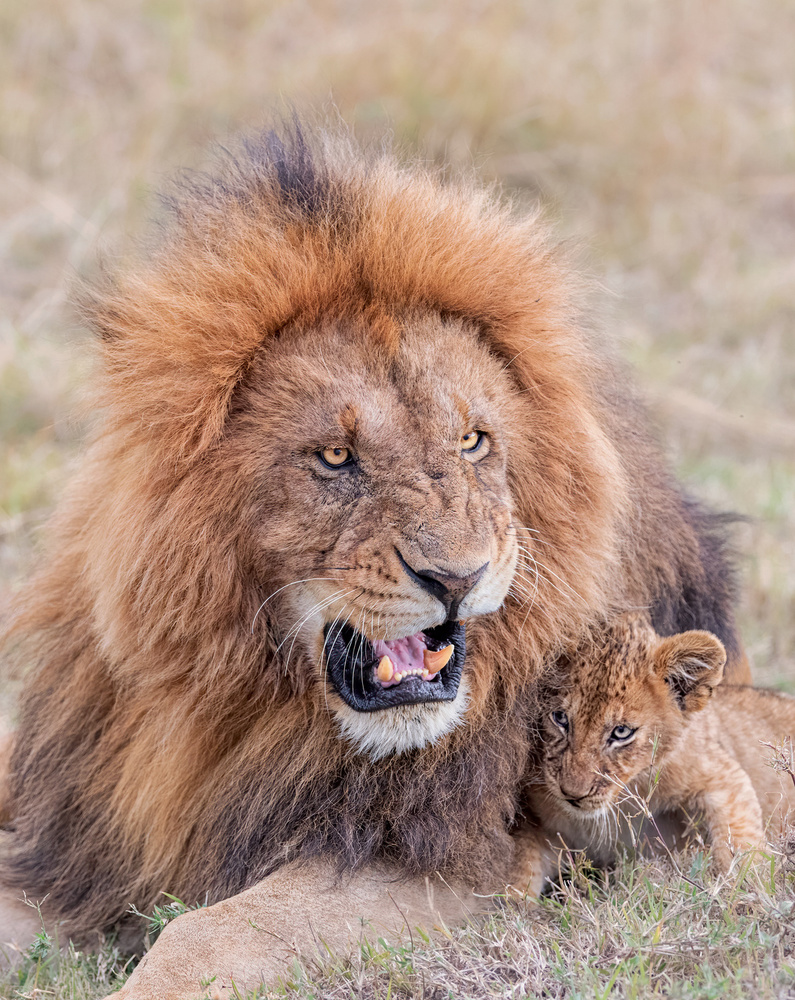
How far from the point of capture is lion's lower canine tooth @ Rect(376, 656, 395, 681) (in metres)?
2.50

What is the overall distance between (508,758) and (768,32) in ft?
32.5

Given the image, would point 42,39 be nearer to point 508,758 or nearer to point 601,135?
point 601,135

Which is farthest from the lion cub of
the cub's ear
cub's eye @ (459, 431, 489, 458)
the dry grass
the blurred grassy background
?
the blurred grassy background

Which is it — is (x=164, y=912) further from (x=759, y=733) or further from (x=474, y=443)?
(x=759, y=733)

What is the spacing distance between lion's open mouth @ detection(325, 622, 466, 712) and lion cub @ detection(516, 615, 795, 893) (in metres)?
0.39

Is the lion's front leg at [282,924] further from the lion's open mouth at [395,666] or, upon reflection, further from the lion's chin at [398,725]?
the lion's open mouth at [395,666]

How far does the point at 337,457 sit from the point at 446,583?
0.36m

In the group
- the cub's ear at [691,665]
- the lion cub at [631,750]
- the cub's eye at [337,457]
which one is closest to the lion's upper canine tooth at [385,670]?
the cub's eye at [337,457]

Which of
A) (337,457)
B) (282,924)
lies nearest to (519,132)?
(337,457)

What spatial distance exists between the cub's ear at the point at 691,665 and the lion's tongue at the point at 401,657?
0.58 metres

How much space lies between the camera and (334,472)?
2482mm

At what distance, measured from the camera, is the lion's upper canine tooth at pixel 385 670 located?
8.20ft

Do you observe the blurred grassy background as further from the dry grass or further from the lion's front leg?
the lion's front leg

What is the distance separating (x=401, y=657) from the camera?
2.53 m
